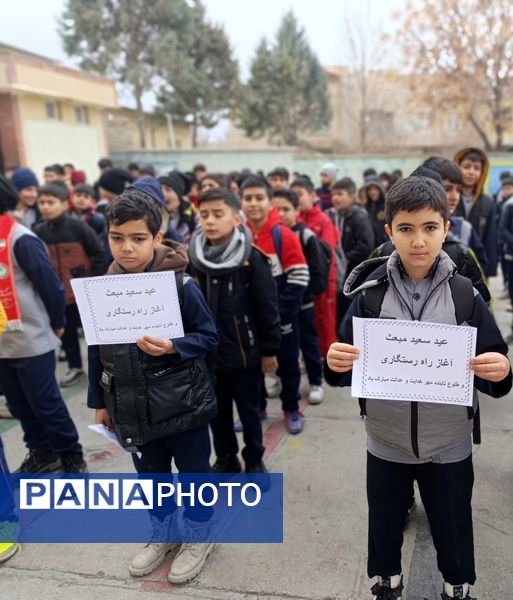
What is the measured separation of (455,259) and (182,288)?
47.9 inches

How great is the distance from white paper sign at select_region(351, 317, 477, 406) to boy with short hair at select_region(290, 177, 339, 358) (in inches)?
113

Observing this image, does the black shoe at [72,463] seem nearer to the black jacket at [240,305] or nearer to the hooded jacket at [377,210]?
the black jacket at [240,305]

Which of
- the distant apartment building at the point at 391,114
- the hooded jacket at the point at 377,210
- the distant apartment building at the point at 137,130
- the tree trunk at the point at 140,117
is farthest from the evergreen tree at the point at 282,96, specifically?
the hooded jacket at the point at 377,210

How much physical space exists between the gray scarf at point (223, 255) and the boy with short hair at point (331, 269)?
73.6 inches

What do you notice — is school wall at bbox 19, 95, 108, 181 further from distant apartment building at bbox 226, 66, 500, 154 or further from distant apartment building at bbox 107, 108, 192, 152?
distant apartment building at bbox 226, 66, 500, 154

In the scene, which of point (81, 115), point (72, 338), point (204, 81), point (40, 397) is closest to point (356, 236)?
point (72, 338)

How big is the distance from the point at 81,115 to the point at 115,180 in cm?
1913

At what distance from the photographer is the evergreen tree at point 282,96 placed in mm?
29625

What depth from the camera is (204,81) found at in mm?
28312

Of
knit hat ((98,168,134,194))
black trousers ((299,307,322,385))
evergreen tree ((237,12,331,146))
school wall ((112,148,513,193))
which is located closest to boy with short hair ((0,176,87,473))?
black trousers ((299,307,322,385))

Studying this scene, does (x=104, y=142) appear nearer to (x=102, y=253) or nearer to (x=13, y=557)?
(x=102, y=253)

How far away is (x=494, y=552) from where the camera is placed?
242cm

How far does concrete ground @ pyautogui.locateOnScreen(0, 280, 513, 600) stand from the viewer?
7.52 ft

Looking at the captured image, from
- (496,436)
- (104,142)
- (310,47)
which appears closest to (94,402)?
(496,436)
